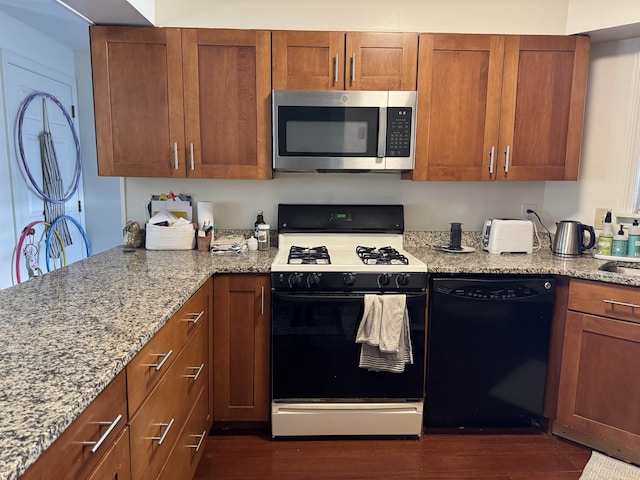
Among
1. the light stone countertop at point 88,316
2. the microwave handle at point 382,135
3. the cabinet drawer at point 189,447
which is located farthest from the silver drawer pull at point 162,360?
the microwave handle at point 382,135

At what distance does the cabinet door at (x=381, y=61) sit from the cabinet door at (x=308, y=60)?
55 mm

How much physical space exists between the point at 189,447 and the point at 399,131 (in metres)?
1.78

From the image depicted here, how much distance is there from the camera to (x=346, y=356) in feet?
6.70

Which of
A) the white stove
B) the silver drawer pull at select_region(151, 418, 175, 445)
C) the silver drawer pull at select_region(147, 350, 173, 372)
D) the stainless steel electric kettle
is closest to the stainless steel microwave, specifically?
the white stove

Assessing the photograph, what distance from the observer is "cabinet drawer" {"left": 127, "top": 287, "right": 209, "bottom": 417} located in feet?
3.60

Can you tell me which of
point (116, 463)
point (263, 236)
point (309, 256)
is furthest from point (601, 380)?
point (116, 463)

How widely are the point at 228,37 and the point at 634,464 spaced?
2933 mm

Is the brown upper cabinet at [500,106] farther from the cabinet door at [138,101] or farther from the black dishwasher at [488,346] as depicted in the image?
the cabinet door at [138,101]

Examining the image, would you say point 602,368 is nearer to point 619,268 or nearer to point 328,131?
point 619,268

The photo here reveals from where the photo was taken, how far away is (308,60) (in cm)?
217

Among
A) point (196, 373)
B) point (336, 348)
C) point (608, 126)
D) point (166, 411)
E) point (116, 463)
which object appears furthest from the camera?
point (608, 126)

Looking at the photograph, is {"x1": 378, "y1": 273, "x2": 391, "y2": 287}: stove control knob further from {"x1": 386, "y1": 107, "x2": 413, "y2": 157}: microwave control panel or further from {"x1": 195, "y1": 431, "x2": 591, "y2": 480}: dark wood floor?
{"x1": 195, "y1": 431, "x2": 591, "y2": 480}: dark wood floor

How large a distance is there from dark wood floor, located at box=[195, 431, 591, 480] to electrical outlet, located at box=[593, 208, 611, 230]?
4.11 feet

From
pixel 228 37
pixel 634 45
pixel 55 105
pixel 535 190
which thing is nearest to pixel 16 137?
pixel 55 105
